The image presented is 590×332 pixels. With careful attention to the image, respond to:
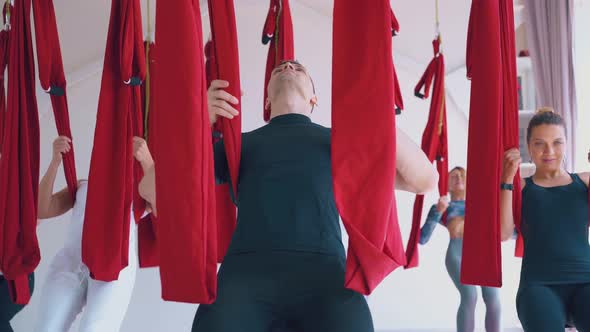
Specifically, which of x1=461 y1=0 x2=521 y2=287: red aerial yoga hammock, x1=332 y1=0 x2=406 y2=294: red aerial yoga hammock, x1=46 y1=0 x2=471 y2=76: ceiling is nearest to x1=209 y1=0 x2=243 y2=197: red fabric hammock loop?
x1=332 y1=0 x2=406 y2=294: red aerial yoga hammock

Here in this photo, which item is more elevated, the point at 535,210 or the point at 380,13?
the point at 380,13

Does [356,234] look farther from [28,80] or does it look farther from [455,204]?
[455,204]

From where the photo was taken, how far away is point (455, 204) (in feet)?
14.0

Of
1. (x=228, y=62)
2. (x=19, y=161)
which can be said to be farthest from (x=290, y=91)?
(x=19, y=161)

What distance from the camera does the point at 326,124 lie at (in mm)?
5184

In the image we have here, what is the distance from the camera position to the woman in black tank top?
7.33ft

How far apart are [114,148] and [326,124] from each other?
318 cm

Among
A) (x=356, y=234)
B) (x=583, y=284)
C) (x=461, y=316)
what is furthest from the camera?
(x=461, y=316)

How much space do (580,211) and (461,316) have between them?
1.71 metres

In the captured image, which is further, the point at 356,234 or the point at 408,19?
the point at 408,19

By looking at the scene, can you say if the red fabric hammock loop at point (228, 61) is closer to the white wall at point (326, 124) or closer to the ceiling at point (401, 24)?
the ceiling at point (401, 24)

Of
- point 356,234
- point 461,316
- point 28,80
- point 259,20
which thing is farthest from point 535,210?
point 259,20

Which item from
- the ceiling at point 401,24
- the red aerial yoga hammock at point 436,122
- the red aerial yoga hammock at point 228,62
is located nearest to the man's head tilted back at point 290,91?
the red aerial yoga hammock at point 228,62

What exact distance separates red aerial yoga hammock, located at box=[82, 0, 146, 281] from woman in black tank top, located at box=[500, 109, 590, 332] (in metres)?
1.27
